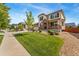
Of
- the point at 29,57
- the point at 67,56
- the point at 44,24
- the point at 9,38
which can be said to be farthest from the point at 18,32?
the point at 67,56

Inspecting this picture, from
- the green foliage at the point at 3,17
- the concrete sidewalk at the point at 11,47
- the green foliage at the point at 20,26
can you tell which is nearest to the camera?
the concrete sidewalk at the point at 11,47

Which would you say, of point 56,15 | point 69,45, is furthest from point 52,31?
point 69,45

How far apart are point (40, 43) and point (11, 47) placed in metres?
0.85

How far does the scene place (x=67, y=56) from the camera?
6.38 metres

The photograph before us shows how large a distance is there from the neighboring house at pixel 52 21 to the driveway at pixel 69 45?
0.27 m

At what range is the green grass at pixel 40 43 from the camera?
253 inches

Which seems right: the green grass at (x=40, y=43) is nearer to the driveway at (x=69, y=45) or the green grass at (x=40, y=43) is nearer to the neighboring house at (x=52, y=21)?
the driveway at (x=69, y=45)

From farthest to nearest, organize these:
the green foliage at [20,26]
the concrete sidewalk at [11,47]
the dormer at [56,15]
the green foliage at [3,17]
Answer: the green foliage at [20,26] < the green foliage at [3,17] < the dormer at [56,15] < the concrete sidewalk at [11,47]

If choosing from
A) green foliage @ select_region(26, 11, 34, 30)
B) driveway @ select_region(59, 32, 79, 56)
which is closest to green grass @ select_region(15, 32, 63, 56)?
driveway @ select_region(59, 32, 79, 56)

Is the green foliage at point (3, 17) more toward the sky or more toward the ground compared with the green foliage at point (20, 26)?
more toward the sky

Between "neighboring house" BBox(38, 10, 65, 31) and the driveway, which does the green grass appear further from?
"neighboring house" BBox(38, 10, 65, 31)

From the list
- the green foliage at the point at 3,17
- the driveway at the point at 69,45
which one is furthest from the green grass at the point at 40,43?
the green foliage at the point at 3,17

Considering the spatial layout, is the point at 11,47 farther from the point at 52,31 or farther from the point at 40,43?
the point at 52,31

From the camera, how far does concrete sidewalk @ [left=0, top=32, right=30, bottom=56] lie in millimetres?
6391
